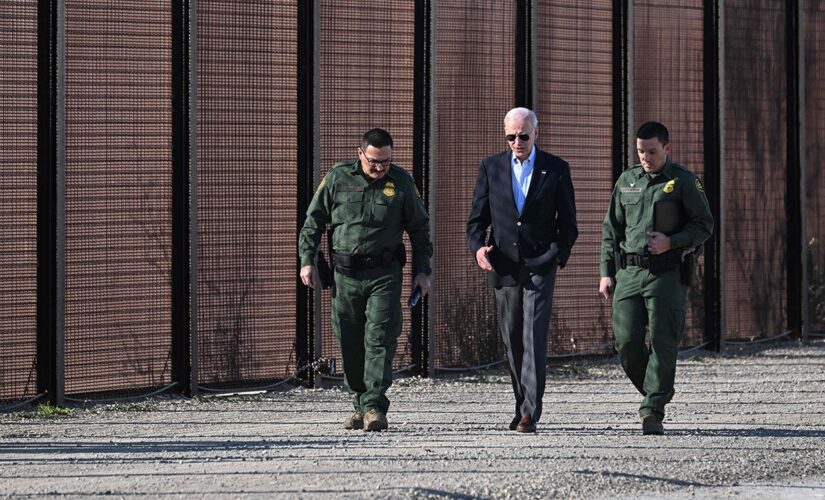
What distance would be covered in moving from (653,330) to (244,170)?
3411 mm

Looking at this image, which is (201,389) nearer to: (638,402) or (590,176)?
(638,402)

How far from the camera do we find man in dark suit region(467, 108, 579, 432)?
9.75 metres

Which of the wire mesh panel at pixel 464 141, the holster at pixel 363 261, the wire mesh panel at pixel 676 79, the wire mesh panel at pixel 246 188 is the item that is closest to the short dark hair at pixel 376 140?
the holster at pixel 363 261

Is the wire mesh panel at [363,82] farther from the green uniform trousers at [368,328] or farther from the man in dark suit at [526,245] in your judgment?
the man in dark suit at [526,245]

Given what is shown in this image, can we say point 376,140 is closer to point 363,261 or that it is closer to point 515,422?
point 363,261

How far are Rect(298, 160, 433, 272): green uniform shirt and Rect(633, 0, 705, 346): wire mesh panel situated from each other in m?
4.67

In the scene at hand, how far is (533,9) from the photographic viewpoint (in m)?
13.4

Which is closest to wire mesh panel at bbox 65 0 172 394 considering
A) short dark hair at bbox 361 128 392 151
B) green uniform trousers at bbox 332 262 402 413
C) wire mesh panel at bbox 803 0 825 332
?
green uniform trousers at bbox 332 262 402 413

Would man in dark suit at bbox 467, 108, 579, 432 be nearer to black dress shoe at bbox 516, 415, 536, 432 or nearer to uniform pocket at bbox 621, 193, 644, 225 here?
black dress shoe at bbox 516, 415, 536, 432

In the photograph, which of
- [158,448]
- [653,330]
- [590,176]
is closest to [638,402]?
[653,330]

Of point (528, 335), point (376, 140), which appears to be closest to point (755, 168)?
point (528, 335)

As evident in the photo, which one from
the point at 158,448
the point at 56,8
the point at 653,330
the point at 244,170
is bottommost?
the point at 158,448

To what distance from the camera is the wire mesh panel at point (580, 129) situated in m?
13.7

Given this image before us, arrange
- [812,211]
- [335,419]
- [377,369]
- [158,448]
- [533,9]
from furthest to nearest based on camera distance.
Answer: [812,211] → [533,9] → [335,419] → [377,369] → [158,448]
